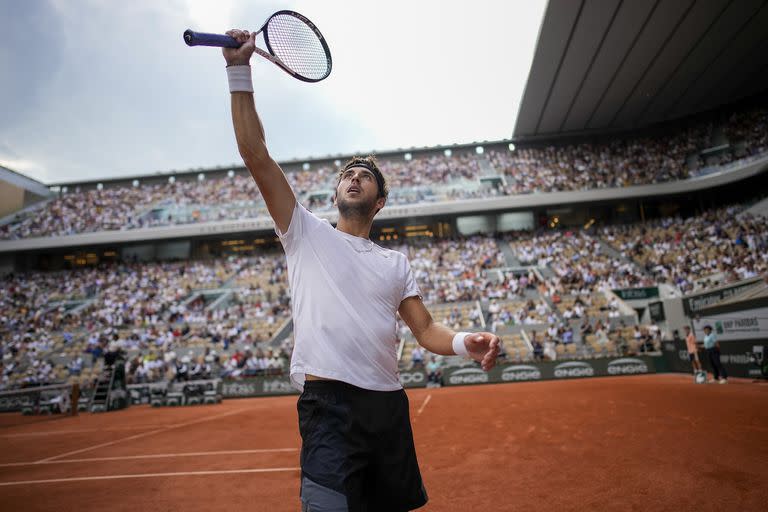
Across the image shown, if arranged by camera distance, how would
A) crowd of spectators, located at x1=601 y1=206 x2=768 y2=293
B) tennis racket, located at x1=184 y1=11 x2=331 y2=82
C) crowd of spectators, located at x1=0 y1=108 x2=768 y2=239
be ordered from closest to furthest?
tennis racket, located at x1=184 y1=11 x2=331 y2=82
crowd of spectators, located at x1=601 y1=206 x2=768 y2=293
crowd of spectators, located at x1=0 y1=108 x2=768 y2=239

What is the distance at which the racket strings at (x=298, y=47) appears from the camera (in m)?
3.06

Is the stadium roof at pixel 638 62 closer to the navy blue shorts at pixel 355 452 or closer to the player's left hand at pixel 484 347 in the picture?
the player's left hand at pixel 484 347

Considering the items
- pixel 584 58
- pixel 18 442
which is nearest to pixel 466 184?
pixel 584 58

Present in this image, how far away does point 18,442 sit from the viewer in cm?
1091

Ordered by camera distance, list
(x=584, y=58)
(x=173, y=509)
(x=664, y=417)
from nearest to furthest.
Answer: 1. (x=173, y=509)
2. (x=664, y=417)
3. (x=584, y=58)

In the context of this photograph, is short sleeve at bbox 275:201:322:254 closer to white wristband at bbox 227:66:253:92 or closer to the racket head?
white wristband at bbox 227:66:253:92

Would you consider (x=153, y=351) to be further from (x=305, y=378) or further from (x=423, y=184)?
(x=305, y=378)

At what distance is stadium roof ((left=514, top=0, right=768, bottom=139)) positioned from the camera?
2278cm

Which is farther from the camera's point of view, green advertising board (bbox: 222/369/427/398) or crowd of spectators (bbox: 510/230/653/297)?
crowd of spectators (bbox: 510/230/653/297)

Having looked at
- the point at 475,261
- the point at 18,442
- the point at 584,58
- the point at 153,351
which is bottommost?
the point at 18,442

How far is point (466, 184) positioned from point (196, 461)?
101 feet

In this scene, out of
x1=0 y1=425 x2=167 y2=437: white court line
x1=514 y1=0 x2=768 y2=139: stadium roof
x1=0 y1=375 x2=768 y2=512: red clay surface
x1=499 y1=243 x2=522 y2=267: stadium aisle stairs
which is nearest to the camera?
x1=0 y1=375 x2=768 y2=512: red clay surface

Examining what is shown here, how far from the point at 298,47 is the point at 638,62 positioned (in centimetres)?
3059

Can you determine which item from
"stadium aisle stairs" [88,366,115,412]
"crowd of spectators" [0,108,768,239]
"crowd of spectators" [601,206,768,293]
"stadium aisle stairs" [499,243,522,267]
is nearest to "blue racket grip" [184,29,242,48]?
"stadium aisle stairs" [88,366,115,412]
